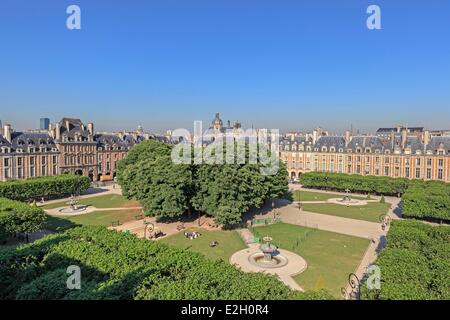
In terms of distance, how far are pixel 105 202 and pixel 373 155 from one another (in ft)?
221

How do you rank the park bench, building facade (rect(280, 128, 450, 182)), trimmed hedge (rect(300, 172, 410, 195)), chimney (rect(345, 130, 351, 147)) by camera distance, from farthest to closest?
chimney (rect(345, 130, 351, 147)), building facade (rect(280, 128, 450, 182)), trimmed hedge (rect(300, 172, 410, 195)), the park bench

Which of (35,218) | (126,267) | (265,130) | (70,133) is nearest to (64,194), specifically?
(70,133)

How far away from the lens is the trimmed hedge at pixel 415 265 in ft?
56.1

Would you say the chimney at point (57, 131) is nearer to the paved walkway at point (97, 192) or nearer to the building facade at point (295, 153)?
the building facade at point (295, 153)

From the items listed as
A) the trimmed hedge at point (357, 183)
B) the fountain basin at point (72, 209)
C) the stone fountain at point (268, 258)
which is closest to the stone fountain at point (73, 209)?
the fountain basin at point (72, 209)

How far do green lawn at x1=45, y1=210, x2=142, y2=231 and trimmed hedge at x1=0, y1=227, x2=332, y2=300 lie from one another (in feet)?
70.8

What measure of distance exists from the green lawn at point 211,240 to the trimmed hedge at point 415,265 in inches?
626

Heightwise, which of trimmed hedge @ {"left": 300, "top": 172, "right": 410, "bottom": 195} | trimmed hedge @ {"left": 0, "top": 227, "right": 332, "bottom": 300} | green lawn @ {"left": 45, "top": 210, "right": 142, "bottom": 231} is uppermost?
trimmed hedge @ {"left": 0, "top": 227, "right": 332, "bottom": 300}

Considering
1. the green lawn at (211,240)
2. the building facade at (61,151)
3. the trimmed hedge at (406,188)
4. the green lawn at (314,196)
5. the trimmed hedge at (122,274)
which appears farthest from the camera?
the building facade at (61,151)

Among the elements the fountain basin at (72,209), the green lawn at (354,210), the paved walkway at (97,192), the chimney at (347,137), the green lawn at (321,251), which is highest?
the chimney at (347,137)

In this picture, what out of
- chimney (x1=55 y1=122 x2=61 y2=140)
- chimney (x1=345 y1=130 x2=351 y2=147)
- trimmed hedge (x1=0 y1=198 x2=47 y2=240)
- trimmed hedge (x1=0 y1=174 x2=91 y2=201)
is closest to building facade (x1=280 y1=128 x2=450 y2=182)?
chimney (x1=345 y1=130 x2=351 y2=147)

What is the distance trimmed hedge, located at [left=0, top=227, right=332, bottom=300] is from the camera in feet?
50.5

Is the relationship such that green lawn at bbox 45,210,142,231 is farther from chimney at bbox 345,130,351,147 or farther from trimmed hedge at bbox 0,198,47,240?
chimney at bbox 345,130,351,147

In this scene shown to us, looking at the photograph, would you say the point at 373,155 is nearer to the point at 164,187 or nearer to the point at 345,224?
the point at 345,224
